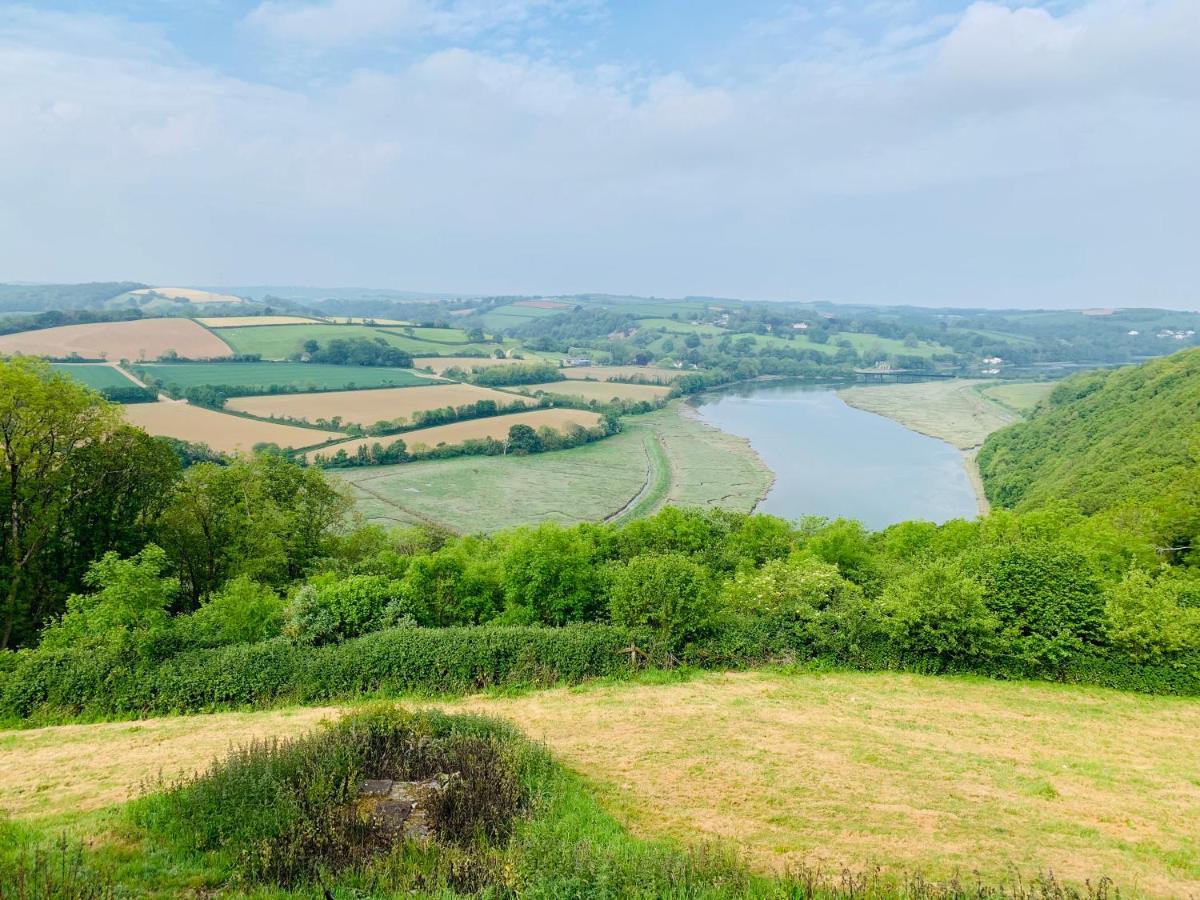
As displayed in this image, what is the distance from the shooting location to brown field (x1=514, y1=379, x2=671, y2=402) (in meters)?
101

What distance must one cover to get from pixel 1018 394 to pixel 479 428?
315 feet

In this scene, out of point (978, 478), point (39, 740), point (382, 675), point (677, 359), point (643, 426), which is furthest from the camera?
point (677, 359)

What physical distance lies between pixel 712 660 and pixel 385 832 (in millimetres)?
11942

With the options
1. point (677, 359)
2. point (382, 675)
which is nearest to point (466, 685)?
point (382, 675)

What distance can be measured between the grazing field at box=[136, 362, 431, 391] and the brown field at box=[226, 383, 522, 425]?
484cm

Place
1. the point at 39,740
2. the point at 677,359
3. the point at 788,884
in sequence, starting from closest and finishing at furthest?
the point at 788,884, the point at 39,740, the point at 677,359

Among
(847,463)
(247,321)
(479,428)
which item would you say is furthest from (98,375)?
(847,463)

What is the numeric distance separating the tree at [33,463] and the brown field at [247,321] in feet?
397

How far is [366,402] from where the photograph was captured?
264ft

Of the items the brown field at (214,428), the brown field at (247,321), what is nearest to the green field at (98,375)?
the brown field at (214,428)

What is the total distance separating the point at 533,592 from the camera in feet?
69.1

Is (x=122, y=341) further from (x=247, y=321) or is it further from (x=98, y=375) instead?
(x=247, y=321)

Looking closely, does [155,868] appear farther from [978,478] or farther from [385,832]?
[978,478]

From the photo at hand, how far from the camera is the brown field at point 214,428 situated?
5675cm
